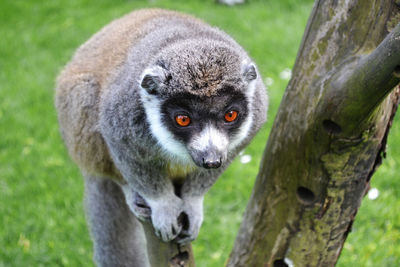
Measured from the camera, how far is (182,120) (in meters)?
3.44

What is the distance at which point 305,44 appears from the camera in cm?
351

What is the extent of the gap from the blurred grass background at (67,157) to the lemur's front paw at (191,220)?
214 cm

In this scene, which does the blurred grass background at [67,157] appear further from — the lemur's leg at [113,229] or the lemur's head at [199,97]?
the lemur's head at [199,97]

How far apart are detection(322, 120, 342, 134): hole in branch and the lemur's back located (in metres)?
1.63

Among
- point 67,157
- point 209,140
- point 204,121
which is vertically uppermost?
point 67,157

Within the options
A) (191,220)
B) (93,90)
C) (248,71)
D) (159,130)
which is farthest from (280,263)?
(93,90)

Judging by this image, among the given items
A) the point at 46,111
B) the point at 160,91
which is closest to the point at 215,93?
the point at 160,91

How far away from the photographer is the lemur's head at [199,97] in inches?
130

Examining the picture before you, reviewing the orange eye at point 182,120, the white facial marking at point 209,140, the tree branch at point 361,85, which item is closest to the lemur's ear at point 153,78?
the orange eye at point 182,120

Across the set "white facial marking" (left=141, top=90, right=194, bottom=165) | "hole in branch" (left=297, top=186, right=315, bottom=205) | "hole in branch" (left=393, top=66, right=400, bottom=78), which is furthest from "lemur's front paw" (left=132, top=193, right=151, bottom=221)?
"hole in branch" (left=393, top=66, right=400, bottom=78)

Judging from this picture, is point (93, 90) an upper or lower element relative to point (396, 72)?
upper

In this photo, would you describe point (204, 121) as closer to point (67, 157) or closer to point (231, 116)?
point (231, 116)

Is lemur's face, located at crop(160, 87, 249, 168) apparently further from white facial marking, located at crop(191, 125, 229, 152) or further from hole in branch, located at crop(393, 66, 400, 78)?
hole in branch, located at crop(393, 66, 400, 78)

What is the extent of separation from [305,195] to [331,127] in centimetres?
66
